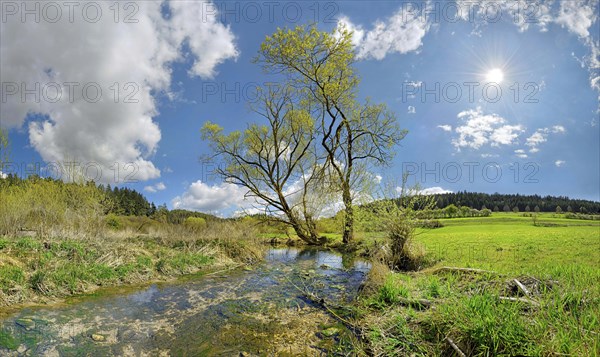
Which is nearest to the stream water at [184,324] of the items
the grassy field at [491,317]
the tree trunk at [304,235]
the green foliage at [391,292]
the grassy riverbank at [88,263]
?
the grassy riverbank at [88,263]

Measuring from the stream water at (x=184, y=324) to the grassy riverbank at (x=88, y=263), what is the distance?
32.7 inches

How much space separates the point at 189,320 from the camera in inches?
272

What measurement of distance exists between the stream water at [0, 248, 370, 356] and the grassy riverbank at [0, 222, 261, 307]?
32.7 inches

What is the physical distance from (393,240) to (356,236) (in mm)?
8917

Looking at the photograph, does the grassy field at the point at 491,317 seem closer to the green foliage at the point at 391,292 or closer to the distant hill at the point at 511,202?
the green foliage at the point at 391,292

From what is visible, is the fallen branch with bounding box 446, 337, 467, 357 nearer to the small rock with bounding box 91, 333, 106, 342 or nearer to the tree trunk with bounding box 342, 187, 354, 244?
the small rock with bounding box 91, 333, 106, 342

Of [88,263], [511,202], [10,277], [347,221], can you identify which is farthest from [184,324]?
[511,202]

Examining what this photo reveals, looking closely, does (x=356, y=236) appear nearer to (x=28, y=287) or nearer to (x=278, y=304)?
(x=278, y=304)

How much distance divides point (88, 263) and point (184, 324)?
594 centimetres

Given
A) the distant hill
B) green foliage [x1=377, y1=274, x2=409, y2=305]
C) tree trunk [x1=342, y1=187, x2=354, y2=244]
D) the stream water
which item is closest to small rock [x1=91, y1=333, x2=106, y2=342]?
the stream water

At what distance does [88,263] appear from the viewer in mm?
10352

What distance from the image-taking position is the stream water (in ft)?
17.8

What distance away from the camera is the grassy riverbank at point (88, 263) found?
792cm

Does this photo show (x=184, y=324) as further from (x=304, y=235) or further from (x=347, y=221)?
(x=304, y=235)
